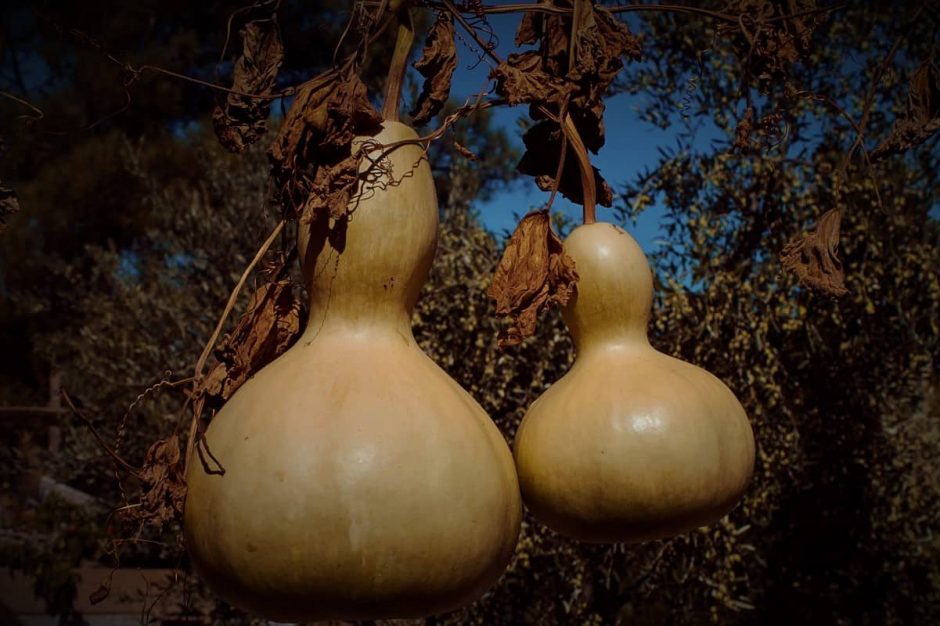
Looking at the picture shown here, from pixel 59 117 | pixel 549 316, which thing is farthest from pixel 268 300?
pixel 59 117

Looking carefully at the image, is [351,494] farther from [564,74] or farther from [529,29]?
[529,29]

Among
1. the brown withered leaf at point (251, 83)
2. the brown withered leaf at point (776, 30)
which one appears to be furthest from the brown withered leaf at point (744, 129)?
the brown withered leaf at point (251, 83)

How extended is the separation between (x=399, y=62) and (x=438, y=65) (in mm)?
54

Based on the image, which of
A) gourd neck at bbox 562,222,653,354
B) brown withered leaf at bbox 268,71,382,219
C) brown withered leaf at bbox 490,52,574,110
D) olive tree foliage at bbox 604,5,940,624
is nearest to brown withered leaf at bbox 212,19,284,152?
brown withered leaf at bbox 268,71,382,219

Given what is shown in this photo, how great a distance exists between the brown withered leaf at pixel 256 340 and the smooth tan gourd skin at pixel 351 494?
0.32 feet

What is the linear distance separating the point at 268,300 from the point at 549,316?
5.69 feet

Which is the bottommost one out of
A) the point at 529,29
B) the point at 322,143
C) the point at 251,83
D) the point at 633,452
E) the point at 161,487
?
the point at 161,487

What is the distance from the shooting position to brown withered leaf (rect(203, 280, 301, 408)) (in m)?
1.07

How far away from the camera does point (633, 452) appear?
3.50ft

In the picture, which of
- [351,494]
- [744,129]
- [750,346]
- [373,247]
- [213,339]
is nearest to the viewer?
[351,494]

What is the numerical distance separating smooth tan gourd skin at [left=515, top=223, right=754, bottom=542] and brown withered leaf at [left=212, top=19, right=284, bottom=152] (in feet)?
1.92

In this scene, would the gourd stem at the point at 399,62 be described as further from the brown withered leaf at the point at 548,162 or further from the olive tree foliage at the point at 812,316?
the olive tree foliage at the point at 812,316

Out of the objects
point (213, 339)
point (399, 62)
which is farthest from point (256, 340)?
point (399, 62)

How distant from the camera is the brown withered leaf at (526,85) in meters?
1.12
